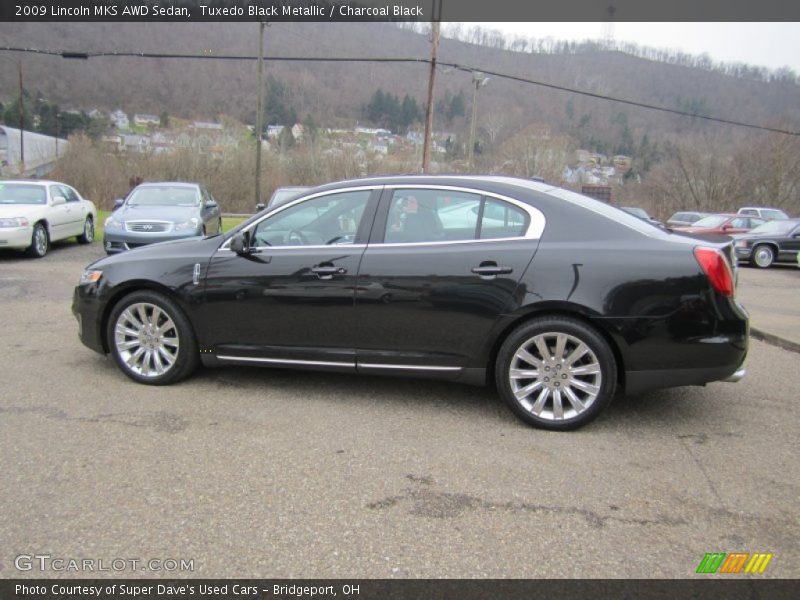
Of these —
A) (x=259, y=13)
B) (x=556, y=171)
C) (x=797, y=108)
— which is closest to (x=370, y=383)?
(x=259, y=13)

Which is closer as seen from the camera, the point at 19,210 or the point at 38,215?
the point at 19,210

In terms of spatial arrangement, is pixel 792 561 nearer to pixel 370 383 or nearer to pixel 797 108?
pixel 370 383

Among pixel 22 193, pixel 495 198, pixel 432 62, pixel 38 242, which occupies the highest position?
pixel 432 62

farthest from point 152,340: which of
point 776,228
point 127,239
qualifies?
point 776,228

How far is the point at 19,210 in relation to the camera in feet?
38.8

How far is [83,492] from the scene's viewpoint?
3096mm

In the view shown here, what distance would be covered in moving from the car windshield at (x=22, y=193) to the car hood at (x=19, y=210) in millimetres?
307

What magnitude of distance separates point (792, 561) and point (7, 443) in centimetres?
412

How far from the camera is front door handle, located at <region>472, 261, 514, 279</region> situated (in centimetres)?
404

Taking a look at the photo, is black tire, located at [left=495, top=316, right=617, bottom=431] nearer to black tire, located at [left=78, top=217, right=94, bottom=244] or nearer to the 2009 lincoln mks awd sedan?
the 2009 lincoln mks awd sedan

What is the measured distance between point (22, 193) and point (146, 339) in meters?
10.1

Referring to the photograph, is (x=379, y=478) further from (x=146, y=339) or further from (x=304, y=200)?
(x=146, y=339)

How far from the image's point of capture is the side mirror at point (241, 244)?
454 cm
